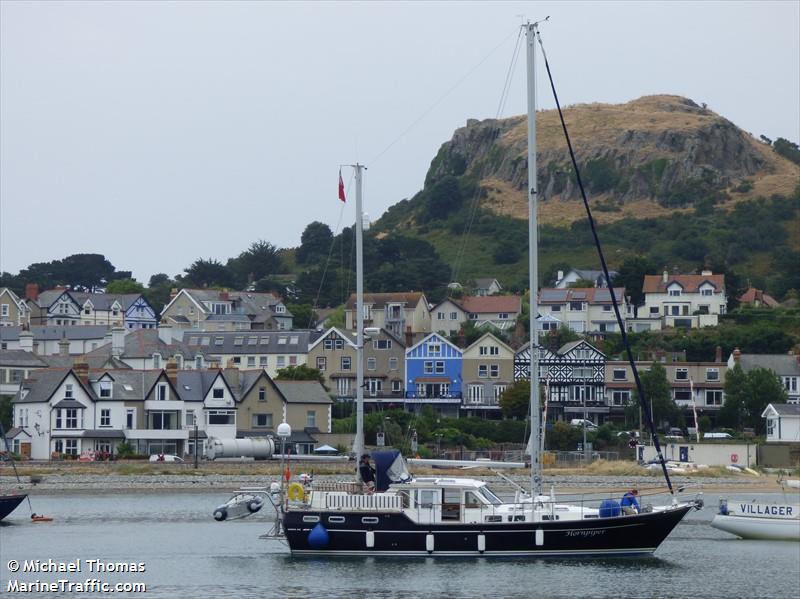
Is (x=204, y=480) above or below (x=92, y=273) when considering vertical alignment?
below

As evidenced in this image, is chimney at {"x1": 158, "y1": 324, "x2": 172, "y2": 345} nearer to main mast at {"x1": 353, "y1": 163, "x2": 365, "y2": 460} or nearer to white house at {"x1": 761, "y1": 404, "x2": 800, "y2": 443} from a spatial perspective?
white house at {"x1": 761, "y1": 404, "x2": 800, "y2": 443}

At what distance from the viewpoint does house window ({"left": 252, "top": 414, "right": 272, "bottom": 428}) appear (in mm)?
83625

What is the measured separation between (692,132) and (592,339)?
82.6 meters

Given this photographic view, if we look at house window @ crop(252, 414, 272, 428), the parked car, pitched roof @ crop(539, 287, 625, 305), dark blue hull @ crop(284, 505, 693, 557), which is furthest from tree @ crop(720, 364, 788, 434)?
dark blue hull @ crop(284, 505, 693, 557)

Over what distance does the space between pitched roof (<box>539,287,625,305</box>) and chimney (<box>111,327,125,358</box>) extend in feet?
121

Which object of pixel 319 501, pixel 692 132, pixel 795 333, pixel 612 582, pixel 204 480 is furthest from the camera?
pixel 692 132

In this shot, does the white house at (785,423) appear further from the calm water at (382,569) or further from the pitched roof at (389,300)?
the pitched roof at (389,300)

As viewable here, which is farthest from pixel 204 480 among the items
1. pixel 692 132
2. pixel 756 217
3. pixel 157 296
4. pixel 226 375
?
pixel 692 132

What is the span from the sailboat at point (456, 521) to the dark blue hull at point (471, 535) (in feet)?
0.09

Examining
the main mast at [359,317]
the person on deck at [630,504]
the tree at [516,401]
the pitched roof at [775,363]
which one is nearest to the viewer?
the person on deck at [630,504]

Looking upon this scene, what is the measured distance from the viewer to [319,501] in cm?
4275

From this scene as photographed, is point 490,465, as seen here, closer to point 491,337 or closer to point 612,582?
point 612,582

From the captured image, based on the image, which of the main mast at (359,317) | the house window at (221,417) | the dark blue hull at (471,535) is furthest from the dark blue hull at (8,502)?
the house window at (221,417)

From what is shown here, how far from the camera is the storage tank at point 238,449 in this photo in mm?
77688
